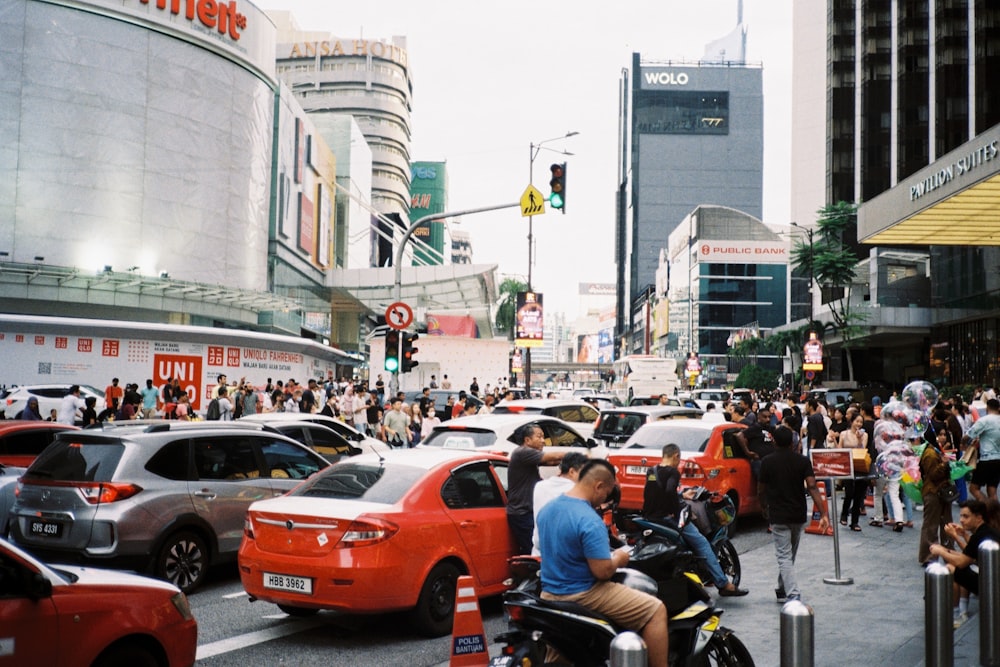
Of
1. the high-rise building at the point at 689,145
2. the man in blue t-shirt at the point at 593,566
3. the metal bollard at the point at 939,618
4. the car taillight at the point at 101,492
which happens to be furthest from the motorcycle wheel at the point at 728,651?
the high-rise building at the point at 689,145

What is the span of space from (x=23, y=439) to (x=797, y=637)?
10740 mm

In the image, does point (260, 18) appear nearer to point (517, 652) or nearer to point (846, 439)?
point (846, 439)

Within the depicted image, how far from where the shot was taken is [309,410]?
998 inches

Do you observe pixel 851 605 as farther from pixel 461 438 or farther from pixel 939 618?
pixel 461 438

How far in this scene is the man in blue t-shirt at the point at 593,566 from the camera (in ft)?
16.3

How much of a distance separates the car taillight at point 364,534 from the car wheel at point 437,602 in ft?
2.06

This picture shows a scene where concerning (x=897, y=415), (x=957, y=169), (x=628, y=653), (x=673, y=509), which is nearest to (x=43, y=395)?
(x=897, y=415)

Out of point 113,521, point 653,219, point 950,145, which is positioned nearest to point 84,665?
point 113,521

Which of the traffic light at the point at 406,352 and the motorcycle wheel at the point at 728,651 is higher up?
the traffic light at the point at 406,352

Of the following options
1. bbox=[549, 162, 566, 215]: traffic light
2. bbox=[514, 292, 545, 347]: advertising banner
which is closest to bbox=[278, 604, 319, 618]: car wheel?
bbox=[549, 162, 566, 215]: traffic light

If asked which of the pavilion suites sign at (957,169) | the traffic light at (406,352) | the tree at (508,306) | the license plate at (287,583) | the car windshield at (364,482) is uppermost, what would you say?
the tree at (508,306)

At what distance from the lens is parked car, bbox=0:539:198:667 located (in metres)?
4.50

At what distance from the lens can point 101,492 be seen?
8539mm

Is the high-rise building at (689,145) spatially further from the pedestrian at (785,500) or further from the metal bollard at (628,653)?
the metal bollard at (628,653)
